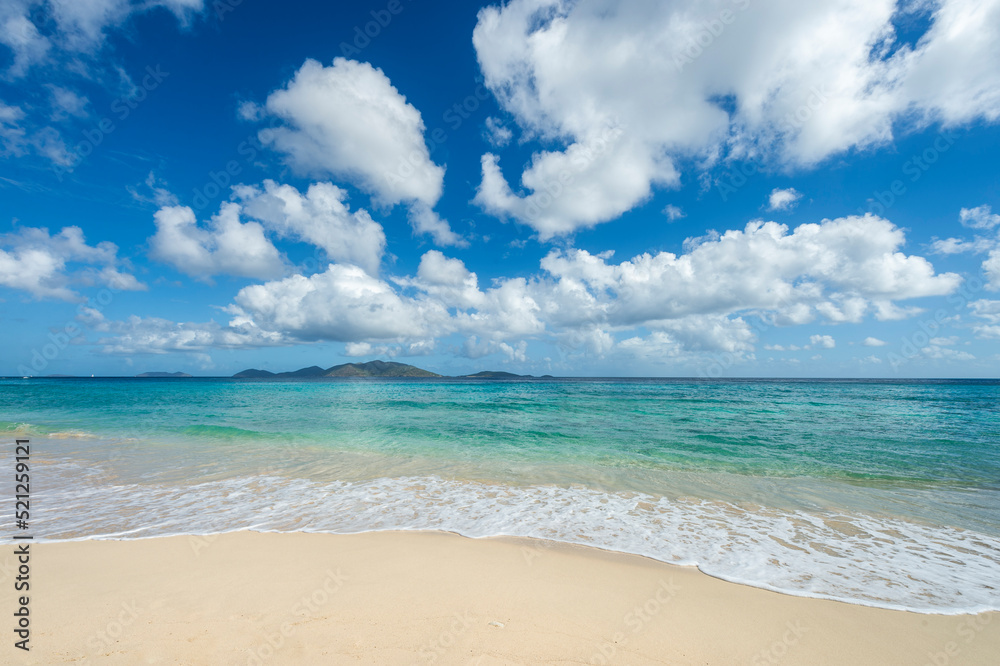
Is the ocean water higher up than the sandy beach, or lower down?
lower down

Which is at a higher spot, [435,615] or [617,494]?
[435,615]

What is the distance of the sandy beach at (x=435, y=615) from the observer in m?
3.46

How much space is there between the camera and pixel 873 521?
7348mm

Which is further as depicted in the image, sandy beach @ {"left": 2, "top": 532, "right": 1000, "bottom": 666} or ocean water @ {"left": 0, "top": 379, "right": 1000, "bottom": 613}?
ocean water @ {"left": 0, "top": 379, "right": 1000, "bottom": 613}

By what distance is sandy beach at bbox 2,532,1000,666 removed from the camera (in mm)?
3461

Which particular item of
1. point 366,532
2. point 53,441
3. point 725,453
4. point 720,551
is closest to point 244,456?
point 366,532

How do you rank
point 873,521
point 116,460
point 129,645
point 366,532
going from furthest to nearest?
point 116,460 < point 873,521 < point 366,532 < point 129,645

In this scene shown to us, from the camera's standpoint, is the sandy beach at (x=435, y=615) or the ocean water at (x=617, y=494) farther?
the ocean water at (x=617, y=494)

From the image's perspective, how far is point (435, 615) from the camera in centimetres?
400

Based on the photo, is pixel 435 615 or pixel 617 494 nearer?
pixel 435 615

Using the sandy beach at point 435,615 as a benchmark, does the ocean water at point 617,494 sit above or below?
below

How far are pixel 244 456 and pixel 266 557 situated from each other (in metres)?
9.21

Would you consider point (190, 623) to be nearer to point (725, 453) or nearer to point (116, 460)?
point (116, 460)

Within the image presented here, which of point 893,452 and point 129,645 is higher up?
point 129,645
